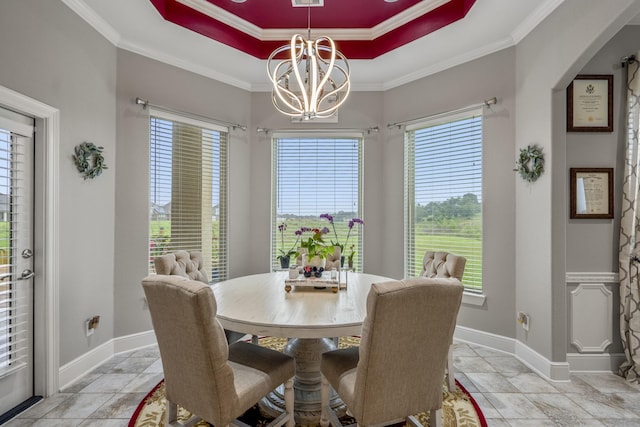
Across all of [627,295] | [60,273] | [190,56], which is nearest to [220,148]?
[190,56]

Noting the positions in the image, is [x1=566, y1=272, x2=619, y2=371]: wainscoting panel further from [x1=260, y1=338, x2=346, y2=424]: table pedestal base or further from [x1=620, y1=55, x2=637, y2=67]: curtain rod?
[x1=260, y1=338, x2=346, y2=424]: table pedestal base

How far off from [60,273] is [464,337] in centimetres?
362

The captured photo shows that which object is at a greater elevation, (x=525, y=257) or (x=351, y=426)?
(x=525, y=257)

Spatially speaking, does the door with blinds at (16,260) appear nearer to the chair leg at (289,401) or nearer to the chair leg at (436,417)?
the chair leg at (289,401)

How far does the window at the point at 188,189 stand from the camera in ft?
10.7

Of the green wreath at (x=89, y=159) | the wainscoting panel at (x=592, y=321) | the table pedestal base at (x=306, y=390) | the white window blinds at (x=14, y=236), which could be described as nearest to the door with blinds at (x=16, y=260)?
the white window blinds at (x=14, y=236)

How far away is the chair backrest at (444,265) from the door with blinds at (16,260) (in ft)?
9.41

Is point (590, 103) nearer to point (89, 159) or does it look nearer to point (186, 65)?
point (186, 65)

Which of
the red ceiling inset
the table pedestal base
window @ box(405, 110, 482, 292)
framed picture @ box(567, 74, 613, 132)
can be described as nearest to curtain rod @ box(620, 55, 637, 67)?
framed picture @ box(567, 74, 613, 132)

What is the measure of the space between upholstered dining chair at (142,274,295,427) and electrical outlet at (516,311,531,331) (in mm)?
2381

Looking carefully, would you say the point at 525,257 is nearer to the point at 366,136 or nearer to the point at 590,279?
the point at 590,279

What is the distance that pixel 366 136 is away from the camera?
392 cm

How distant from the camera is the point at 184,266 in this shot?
244 cm

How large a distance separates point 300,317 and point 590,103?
9.52 feet
